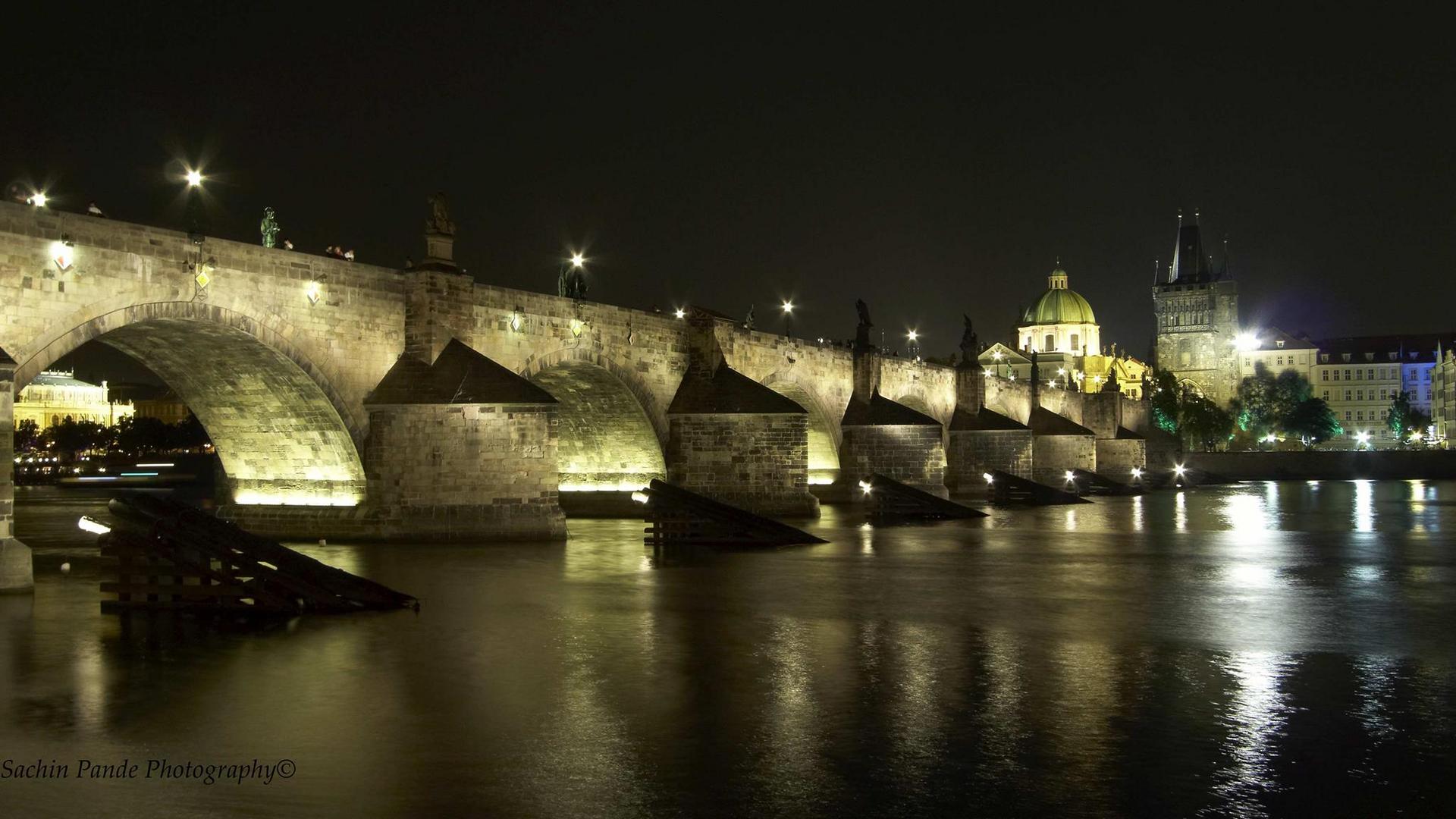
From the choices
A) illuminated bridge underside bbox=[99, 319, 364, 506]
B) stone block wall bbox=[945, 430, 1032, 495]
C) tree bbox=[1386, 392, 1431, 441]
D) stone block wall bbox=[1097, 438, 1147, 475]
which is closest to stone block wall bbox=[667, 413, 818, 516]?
illuminated bridge underside bbox=[99, 319, 364, 506]

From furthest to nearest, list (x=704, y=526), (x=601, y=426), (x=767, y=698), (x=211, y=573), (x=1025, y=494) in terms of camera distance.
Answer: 1. (x=1025, y=494)
2. (x=601, y=426)
3. (x=704, y=526)
4. (x=211, y=573)
5. (x=767, y=698)

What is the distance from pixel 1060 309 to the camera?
142m

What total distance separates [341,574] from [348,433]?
32.9 feet

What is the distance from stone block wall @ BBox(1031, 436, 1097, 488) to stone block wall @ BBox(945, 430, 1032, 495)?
7.34 metres

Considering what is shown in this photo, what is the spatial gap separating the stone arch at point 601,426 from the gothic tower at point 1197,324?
115880 millimetres

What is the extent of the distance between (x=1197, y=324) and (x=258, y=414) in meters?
136

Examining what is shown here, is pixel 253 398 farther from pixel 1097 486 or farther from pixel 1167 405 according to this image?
pixel 1167 405

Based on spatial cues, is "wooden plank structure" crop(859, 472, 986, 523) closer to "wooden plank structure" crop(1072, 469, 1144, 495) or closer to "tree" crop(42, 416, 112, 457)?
"wooden plank structure" crop(1072, 469, 1144, 495)

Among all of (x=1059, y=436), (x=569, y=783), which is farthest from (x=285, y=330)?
(x=1059, y=436)

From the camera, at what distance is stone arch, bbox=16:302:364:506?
21208 mm

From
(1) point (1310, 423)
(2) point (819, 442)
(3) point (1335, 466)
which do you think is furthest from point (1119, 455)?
(1) point (1310, 423)

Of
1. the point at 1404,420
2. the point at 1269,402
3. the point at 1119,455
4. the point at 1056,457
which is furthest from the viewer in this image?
the point at 1269,402

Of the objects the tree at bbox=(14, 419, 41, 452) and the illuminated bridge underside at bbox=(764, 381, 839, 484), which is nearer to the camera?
the illuminated bridge underside at bbox=(764, 381, 839, 484)

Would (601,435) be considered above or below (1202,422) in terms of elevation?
below
